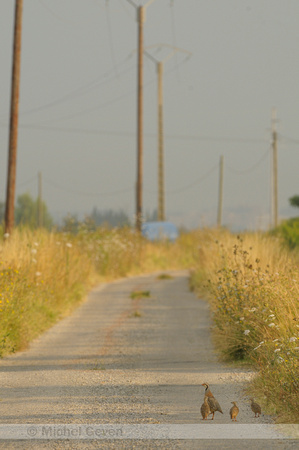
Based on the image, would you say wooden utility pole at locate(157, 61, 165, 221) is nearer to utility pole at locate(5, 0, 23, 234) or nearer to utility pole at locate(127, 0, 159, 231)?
utility pole at locate(127, 0, 159, 231)

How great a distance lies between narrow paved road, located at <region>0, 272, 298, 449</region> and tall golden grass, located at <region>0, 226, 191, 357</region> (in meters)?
0.34

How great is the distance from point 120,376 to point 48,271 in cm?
673

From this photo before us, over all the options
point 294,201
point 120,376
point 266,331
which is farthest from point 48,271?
point 294,201

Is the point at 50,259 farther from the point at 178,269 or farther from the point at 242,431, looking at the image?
the point at 178,269

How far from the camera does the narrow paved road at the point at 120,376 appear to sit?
709 centimetres

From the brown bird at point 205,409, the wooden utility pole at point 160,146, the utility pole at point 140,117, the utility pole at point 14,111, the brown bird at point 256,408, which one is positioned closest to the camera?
the brown bird at point 205,409

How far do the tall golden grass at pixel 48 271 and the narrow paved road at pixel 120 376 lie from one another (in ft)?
1.11

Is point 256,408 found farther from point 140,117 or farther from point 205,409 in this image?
point 140,117

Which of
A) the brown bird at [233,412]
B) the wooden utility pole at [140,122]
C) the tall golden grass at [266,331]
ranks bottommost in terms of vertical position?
the brown bird at [233,412]

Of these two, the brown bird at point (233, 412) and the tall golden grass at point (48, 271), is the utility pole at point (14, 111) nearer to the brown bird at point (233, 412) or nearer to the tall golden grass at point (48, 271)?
the tall golden grass at point (48, 271)

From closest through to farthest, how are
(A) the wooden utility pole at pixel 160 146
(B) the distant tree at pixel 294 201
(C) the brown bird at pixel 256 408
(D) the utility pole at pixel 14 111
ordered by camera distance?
(C) the brown bird at pixel 256 408 < (D) the utility pole at pixel 14 111 < (B) the distant tree at pixel 294 201 < (A) the wooden utility pole at pixel 160 146

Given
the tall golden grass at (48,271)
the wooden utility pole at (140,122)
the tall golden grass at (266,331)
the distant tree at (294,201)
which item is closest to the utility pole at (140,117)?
the wooden utility pole at (140,122)

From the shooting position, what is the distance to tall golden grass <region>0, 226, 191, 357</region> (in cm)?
1173

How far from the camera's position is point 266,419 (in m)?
7.12
